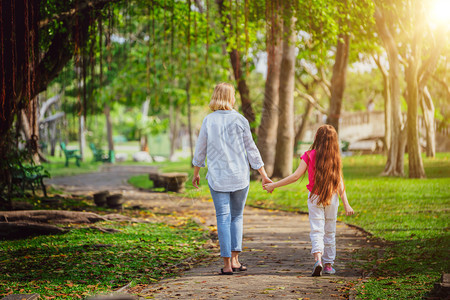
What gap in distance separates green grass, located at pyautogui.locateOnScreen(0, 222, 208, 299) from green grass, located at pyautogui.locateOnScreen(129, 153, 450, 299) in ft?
3.88

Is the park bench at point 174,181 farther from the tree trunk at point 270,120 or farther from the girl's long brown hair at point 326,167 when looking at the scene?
the girl's long brown hair at point 326,167

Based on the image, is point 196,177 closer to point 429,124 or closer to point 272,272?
point 272,272

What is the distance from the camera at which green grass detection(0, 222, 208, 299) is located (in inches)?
219

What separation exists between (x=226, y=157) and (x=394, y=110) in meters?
12.7

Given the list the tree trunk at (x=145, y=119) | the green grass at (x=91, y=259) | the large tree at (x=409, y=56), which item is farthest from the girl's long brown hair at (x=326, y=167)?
the tree trunk at (x=145, y=119)

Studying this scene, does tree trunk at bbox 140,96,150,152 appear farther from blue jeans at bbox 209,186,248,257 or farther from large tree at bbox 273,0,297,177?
blue jeans at bbox 209,186,248,257

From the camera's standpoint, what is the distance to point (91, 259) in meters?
6.71

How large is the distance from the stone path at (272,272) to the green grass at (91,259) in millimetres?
464

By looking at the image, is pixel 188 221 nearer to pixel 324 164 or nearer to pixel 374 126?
pixel 324 164

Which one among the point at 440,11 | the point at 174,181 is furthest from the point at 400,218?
the point at 174,181

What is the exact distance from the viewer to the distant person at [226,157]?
18.9 ft

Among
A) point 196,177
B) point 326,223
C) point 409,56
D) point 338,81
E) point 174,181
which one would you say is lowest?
point 174,181

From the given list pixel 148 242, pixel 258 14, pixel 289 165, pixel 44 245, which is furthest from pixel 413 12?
pixel 44 245

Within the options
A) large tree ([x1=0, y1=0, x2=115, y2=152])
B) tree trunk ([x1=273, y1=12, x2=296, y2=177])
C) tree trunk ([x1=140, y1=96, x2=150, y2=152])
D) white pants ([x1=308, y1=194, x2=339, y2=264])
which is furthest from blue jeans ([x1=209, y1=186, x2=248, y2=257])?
tree trunk ([x1=140, y1=96, x2=150, y2=152])
